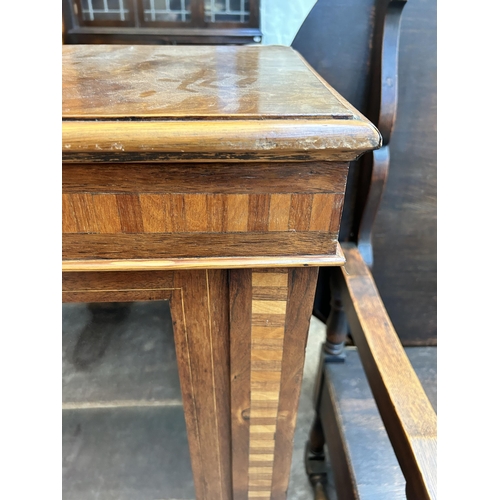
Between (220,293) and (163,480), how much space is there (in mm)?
569

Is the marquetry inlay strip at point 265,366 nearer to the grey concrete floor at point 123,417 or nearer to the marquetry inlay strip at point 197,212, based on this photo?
the marquetry inlay strip at point 197,212

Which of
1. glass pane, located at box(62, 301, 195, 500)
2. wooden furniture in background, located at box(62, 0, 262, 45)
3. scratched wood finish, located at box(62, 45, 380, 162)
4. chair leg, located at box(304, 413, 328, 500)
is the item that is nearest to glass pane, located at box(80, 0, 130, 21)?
wooden furniture in background, located at box(62, 0, 262, 45)

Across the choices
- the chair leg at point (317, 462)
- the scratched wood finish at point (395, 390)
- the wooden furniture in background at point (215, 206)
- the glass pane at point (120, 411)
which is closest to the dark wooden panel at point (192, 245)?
the wooden furniture in background at point (215, 206)

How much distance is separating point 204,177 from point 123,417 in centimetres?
74

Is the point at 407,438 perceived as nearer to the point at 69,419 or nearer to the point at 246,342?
the point at 246,342

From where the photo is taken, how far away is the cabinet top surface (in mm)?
357

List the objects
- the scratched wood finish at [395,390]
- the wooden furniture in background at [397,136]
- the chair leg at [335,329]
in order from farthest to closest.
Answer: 1. the chair leg at [335,329]
2. the wooden furniture in background at [397,136]
3. the scratched wood finish at [395,390]

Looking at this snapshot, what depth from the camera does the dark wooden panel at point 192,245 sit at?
397mm

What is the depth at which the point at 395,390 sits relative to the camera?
1.69ft

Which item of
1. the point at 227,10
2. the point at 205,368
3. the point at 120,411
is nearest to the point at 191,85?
the point at 205,368

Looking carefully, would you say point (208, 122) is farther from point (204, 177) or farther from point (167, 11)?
point (167, 11)

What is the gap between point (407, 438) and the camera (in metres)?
0.46

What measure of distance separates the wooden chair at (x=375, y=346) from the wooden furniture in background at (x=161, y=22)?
0.80 feet

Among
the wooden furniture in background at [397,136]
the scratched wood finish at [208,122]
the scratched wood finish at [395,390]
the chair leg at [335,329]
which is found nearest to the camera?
the scratched wood finish at [208,122]
